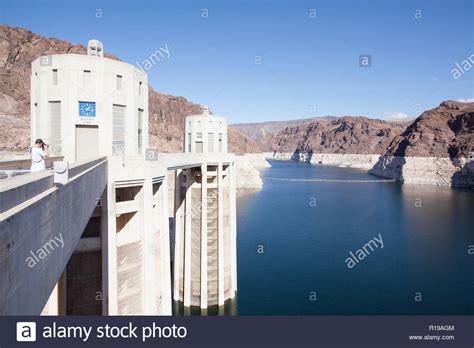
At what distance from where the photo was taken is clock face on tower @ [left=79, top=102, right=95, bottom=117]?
36.4 ft

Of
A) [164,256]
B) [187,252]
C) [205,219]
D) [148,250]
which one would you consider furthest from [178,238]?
[148,250]

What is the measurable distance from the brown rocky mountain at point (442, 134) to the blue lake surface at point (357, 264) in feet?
159

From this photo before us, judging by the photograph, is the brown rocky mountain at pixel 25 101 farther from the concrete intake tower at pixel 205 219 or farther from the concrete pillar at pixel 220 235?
the concrete pillar at pixel 220 235

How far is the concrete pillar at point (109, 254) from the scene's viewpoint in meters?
10.9

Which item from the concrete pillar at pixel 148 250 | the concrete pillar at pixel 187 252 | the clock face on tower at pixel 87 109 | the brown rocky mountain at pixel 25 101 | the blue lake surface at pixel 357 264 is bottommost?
the blue lake surface at pixel 357 264

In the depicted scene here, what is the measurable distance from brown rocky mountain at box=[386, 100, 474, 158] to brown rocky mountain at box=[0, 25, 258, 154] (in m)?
60.1

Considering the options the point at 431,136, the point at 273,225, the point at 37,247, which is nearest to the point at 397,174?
the point at 431,136

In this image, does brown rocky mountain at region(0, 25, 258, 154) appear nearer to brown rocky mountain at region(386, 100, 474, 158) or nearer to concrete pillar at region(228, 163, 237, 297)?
concrete pillar at region(228, 163, 237, 297)

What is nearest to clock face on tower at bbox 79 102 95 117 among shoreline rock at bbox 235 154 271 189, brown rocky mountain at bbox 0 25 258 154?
brown rocky mountain at bbox 0 25 258 154

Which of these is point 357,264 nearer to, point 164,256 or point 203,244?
point 203,244

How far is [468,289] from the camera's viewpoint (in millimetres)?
28875

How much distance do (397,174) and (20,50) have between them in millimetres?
114440

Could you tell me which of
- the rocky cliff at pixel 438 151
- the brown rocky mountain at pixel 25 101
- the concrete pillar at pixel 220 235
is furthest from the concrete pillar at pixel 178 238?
the rocky cliff at pixel 438 151

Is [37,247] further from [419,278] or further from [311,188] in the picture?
[311,188]
